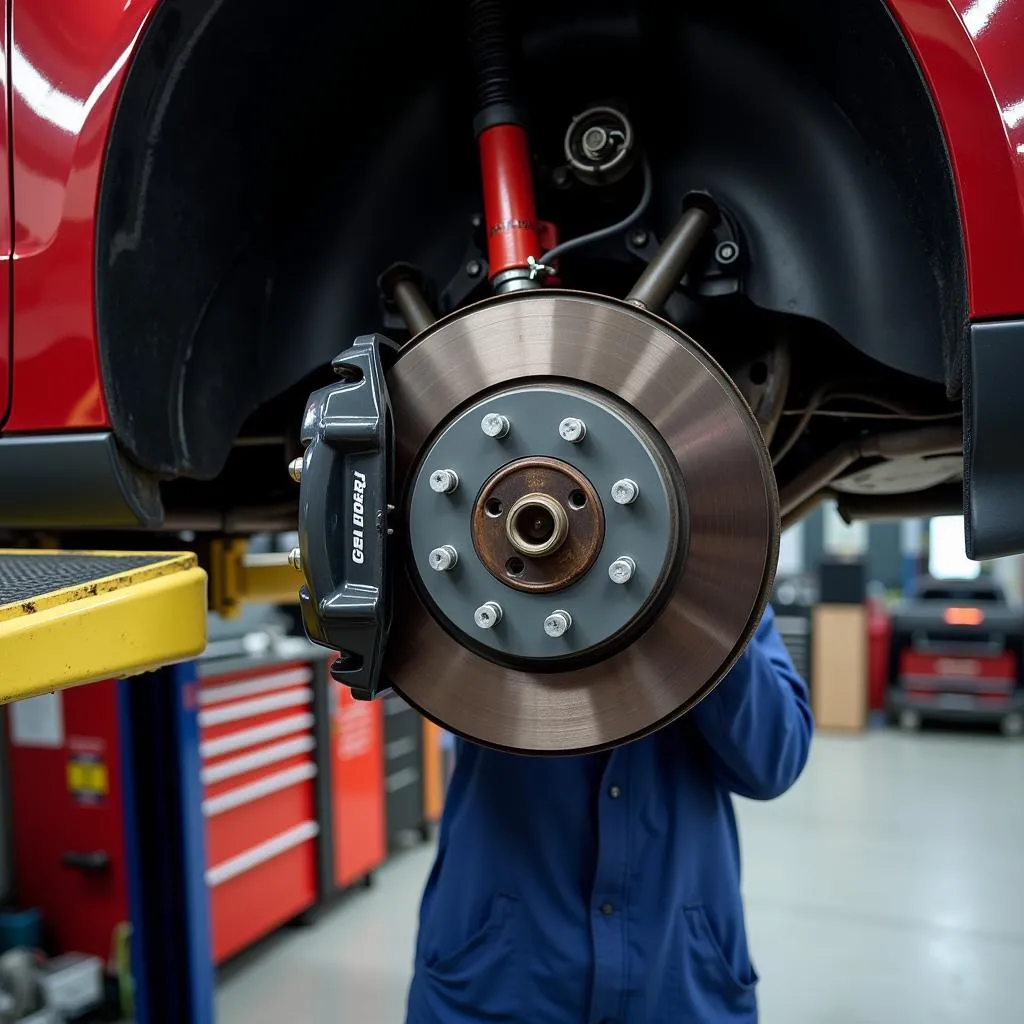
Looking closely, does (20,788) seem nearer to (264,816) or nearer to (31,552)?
(264,816)

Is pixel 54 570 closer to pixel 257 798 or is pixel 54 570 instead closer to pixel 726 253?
pixel 726 253

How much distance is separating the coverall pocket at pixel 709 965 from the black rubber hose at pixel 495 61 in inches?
29.0

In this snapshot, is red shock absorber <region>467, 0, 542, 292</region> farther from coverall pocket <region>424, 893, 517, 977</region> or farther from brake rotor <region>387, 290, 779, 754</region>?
coverall pocket <region>424, 893, 517, 977</region>

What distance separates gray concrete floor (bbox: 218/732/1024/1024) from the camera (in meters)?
1.88

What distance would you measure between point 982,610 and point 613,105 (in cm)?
431

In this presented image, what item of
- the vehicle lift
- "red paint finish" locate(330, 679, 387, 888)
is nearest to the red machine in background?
"red paint finish" locate(330, 679, 387, 888)

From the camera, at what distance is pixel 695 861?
814mm

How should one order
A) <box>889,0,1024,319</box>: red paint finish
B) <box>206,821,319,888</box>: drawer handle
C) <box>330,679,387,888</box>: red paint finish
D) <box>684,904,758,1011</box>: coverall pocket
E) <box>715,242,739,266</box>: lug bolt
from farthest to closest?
<box>330,679,387,888</box>: red paint finish
<box>206,821,319,888</box>: drawer handle
<box>684,904,758,1011</box>: coverall pocket
<box>715,242,739,266</box>: lug bolt
<box>889,0,1024,319</box>: red paint finish

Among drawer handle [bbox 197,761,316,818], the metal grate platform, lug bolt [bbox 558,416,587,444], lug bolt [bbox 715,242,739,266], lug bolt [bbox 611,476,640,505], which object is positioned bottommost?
drawer handle [bbox 197,761,316,818]

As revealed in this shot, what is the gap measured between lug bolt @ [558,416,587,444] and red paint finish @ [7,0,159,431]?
1.18 ft

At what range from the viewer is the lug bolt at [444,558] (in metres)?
0.54

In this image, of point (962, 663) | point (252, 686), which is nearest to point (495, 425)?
point (252, 686)

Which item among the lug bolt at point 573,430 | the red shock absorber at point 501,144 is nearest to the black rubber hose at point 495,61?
the red shock absorber at point 501,144

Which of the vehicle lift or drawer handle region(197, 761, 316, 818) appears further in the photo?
drawer handle region(197, 761, 316, 818)
